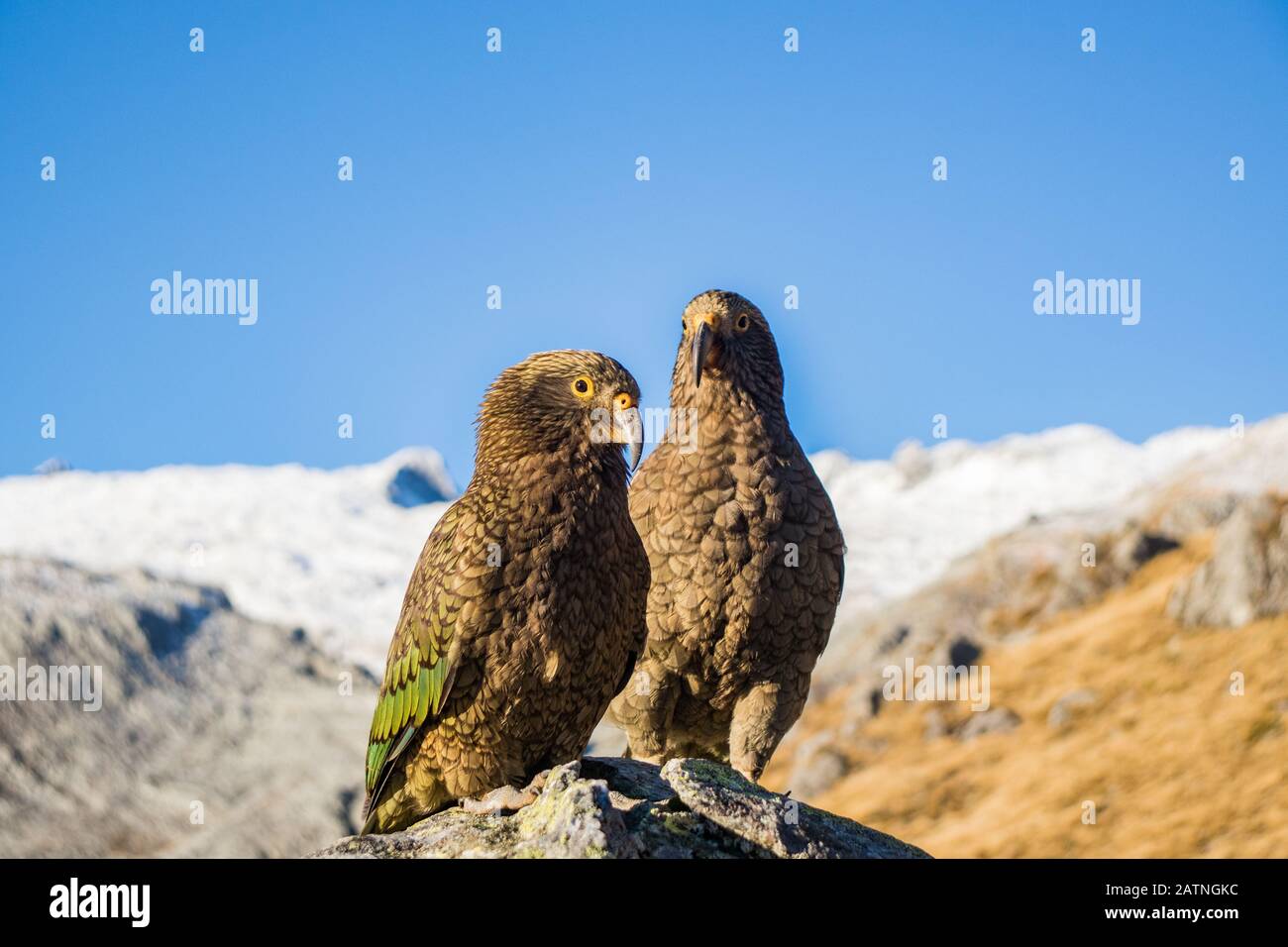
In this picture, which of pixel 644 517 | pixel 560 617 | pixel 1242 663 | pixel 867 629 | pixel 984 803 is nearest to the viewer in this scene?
pixel 560 617

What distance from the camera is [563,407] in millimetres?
6930

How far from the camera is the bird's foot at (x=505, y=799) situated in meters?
6.54

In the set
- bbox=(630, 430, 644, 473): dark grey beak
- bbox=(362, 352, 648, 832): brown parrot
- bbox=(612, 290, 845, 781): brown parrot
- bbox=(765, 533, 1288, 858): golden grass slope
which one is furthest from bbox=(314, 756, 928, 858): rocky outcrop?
bbox=(765, 533, 1288, 858): golden grass slope

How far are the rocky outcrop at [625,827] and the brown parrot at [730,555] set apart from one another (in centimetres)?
225

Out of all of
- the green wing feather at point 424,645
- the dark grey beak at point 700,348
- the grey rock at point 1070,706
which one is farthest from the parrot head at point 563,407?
the grey rock at point 1070,706

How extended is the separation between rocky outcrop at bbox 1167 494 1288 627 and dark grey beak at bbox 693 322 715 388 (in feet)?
132

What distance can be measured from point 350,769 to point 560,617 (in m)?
36.6

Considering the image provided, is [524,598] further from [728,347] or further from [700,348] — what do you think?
[728,347]

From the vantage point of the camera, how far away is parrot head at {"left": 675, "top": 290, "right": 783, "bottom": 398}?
912 cm

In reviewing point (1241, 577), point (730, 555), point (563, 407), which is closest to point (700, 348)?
point (730, 555)

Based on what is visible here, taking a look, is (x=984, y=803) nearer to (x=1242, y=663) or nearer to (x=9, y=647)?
(x=1242, y=663)

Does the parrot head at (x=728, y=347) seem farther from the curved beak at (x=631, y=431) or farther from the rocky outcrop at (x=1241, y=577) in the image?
the rocky outcrop at (x=1241, y=577)

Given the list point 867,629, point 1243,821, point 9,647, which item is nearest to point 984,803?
point 1243,821
